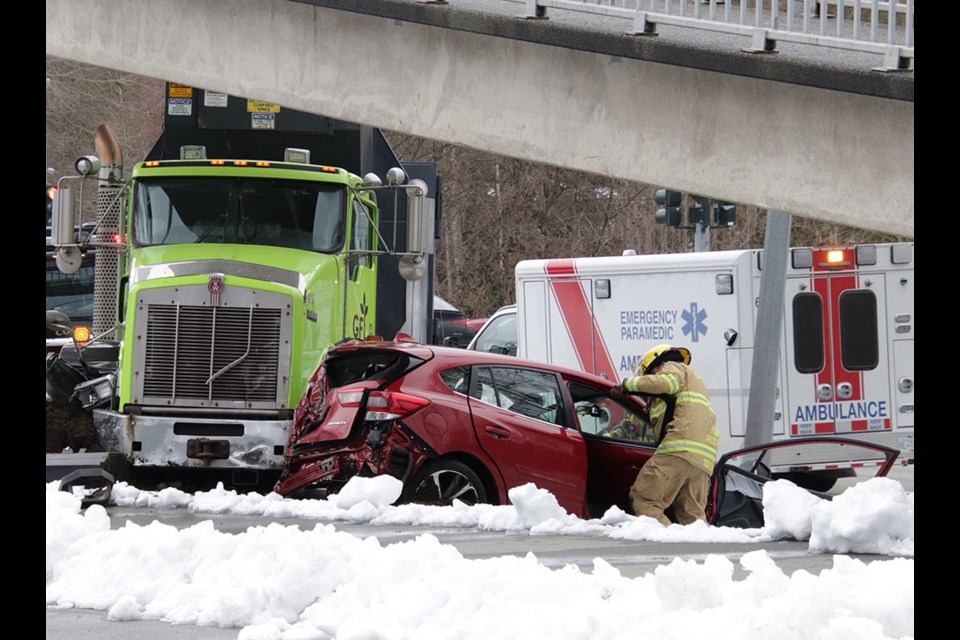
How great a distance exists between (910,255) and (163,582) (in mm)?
11259

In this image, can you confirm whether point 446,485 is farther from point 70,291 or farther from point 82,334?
point 70,291

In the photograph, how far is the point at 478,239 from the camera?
50.1 meters

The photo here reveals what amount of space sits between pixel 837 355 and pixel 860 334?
347 mm

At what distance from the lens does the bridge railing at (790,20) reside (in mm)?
11453

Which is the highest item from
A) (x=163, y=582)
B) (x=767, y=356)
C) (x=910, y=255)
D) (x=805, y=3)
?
(x=805, y=3)

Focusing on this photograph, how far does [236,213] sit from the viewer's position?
560 inches

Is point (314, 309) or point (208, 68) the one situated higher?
point (208, 68)

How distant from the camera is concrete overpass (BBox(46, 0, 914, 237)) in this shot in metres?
12.1

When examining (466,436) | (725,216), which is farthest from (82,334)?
(725,216)

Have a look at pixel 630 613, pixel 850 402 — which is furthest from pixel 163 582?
pixel 850 402

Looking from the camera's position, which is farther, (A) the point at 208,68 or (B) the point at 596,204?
(B) the point at 596,204

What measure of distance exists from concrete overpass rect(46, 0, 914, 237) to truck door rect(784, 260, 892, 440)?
12.0 ft

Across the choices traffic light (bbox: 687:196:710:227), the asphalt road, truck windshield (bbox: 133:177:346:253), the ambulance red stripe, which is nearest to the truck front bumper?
the asphalt road
